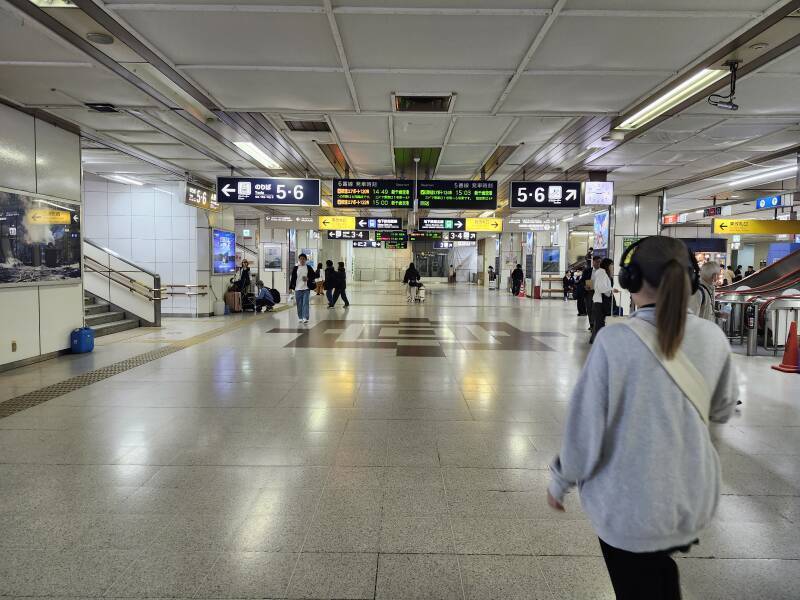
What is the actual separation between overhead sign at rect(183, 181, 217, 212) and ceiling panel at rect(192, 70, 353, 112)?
5.41 metres

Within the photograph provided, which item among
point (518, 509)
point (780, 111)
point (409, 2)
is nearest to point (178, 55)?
point (409, 2)

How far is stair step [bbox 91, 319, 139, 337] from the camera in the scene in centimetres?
1105

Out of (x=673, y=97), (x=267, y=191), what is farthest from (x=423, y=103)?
(x=267, y=191)

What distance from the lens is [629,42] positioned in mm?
5152

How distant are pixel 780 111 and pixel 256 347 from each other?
9166 millimetres

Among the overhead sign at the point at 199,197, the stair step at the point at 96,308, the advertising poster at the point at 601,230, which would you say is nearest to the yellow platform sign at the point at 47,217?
the overhead sign at the point at 199,197

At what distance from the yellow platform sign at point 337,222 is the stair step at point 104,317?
911cm

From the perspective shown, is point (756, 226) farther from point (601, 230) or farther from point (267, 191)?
point (267, 191)

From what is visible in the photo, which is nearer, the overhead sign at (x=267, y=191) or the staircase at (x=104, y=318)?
the staircase at (x=104, y=318)

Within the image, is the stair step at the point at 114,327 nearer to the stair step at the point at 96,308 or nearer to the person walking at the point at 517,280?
the stair step at the point at 96,308

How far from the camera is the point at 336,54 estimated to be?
18.2ft

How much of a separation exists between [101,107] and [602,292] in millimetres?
8685

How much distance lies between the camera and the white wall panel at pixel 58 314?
8.09 m

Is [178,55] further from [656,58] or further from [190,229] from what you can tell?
[190,229]
